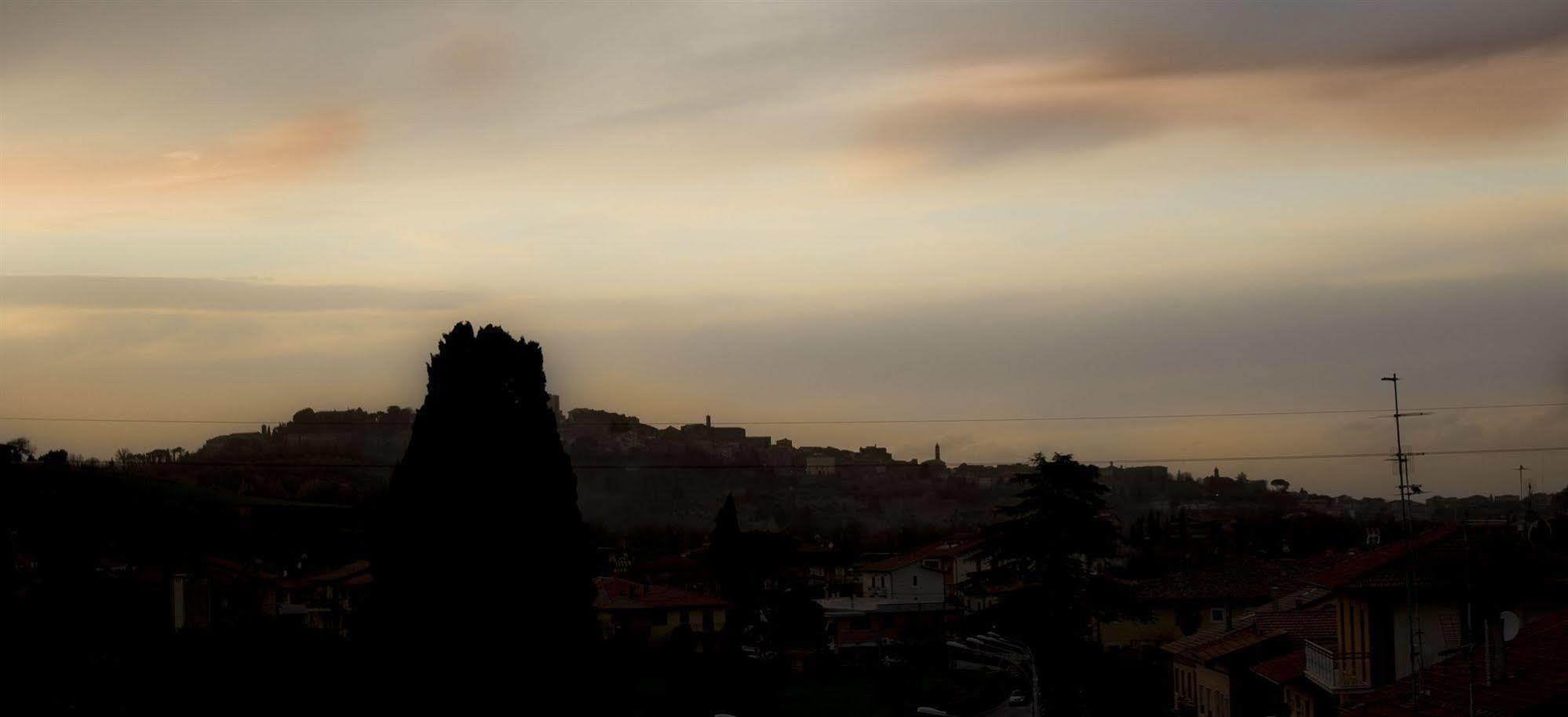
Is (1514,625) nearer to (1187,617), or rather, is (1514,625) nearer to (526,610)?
(526,610)

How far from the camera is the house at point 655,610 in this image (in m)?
94.3

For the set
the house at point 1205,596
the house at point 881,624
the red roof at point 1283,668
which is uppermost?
the red roof at point 1283,668

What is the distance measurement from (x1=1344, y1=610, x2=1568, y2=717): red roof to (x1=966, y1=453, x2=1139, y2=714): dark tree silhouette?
1973 centimetres

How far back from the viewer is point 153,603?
4941cm

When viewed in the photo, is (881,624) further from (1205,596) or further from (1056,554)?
(1056,554)

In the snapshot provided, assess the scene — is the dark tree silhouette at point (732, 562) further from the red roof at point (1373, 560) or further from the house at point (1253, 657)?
the red roof at point (1373, 560)

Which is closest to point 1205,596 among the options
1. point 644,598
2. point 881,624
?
point 881,624

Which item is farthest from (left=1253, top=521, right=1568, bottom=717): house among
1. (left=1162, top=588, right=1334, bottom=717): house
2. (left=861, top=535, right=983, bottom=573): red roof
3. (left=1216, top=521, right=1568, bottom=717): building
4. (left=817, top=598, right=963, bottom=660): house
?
(left=861, top=535, right=983, bottom=573): red roof

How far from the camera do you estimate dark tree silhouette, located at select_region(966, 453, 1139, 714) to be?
54.4 meters

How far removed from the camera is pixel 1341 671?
123ft

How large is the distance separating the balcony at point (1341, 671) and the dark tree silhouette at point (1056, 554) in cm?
1538

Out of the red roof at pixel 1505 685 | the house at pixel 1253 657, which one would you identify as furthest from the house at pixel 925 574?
the red roof at pixel 1505 685

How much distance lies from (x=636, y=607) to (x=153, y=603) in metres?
48.4

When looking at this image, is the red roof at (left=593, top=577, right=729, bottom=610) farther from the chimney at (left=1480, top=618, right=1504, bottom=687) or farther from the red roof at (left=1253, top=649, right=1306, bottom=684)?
the chimney at (left=1480, top=618, right=1504, bottom=687)
